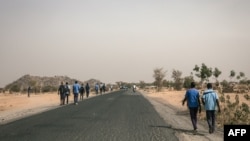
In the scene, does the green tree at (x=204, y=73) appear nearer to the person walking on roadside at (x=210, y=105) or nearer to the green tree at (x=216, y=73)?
the green tree at (x=216, y=73)

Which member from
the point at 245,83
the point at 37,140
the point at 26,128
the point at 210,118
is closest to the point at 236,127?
the point at 210,118

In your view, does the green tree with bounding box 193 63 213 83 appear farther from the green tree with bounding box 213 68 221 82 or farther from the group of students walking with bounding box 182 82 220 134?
the group of students walking with bounding box 182 82 220 134

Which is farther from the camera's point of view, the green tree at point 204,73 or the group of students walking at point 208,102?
the green tree at point 204,73

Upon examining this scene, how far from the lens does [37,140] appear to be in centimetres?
1138

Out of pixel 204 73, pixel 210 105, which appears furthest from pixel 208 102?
pixel 204 73

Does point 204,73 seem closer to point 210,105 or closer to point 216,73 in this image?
point 216,73

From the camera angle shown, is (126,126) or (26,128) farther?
(126,126)

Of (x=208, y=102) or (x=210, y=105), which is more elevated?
(x=208, y=102)

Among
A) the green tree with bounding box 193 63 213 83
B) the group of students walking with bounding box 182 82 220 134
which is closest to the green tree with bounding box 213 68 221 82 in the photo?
the green tree with bounding box 193 63 213 83

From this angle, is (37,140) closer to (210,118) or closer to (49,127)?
(49,127)

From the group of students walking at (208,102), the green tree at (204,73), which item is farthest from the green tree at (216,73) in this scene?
the group of students walking at (208,102)

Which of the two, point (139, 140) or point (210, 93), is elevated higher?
point (210, 93)

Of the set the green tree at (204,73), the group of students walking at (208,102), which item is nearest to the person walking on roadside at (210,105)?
the group of students walking at (208,102)

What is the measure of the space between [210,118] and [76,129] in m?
5.26
